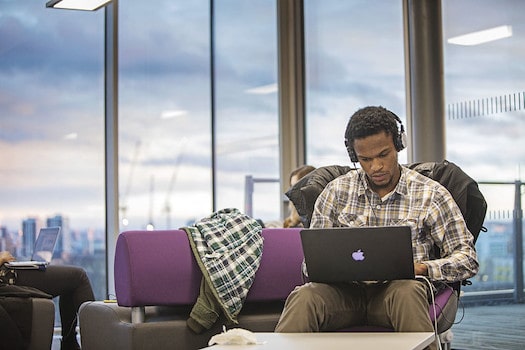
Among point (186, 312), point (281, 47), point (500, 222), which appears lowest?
point (186, 312)

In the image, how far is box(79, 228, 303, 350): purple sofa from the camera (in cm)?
327

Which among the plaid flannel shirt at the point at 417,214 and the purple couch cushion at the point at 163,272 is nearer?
the plaid flannel shirt at the point at 417,214

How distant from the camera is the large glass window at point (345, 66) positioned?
5.78 m

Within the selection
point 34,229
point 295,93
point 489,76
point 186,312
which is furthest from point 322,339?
point 295,93

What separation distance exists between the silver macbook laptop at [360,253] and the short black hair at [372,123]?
554 mm

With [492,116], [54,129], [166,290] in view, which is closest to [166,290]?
[166,290]

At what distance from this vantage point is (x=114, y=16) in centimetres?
608

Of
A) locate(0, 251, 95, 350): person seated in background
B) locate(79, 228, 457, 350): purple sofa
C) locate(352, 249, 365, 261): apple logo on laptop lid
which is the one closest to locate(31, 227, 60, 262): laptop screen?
locate(0, 251, 95, 350): person seated in background

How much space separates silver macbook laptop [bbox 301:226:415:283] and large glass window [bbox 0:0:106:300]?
3738 millimetres

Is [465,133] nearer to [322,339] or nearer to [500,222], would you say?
[500,222]

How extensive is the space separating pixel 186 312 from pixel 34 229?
2746 mm

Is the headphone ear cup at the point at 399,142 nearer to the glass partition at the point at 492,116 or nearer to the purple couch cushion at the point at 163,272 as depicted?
the purple couch cushion at the point at 163,272

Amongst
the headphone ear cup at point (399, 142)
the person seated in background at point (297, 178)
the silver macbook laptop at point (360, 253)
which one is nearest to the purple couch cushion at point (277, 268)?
the headphone ear cup at point (399, 142)

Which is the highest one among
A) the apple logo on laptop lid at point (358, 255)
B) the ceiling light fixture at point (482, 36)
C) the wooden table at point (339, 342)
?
the ceiling light fixture at point (482, 36)
